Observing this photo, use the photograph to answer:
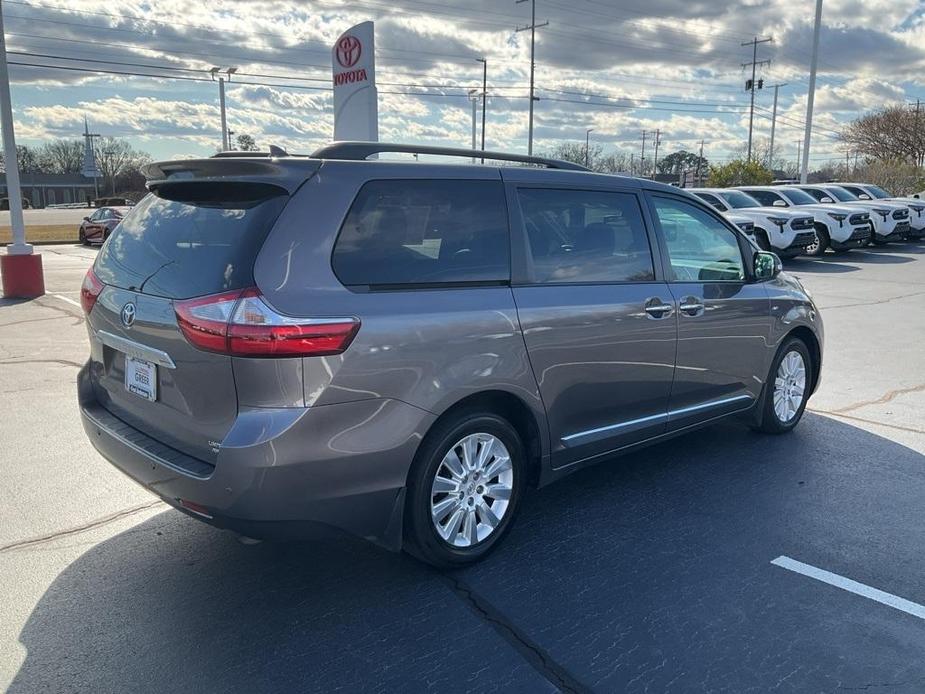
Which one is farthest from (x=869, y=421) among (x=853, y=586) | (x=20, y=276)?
(x=20, y=276)

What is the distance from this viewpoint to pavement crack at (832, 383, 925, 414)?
627 centimetres

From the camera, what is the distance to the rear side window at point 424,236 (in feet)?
10.4

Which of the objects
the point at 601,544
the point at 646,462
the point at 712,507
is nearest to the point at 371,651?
the point at 601,544

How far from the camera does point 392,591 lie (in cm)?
342

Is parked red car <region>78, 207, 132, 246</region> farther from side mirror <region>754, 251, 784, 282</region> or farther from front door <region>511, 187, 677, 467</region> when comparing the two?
front door <region>511, 187, 677, 467</region>

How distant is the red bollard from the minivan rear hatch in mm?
9842

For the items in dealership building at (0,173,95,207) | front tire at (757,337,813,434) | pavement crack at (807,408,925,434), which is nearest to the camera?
front tire at (757,337,813,434)

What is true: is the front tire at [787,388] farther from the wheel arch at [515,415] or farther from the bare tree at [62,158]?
the bare tree at [62,158]

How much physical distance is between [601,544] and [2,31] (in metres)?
12.3

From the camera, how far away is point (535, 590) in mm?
3412

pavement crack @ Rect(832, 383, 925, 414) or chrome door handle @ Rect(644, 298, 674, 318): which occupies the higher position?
chrome door handle @ Rect(644, 298, 674, 318)

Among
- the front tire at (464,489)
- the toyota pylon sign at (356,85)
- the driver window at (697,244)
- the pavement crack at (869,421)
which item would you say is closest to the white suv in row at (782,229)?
the toyota pylon sign at (356,85)

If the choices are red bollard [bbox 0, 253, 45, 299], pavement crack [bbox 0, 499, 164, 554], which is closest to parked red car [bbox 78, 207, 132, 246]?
red bollard [bbox 0, 253, 45, 299]

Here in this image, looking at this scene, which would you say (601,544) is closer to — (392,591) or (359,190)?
(392,591)
